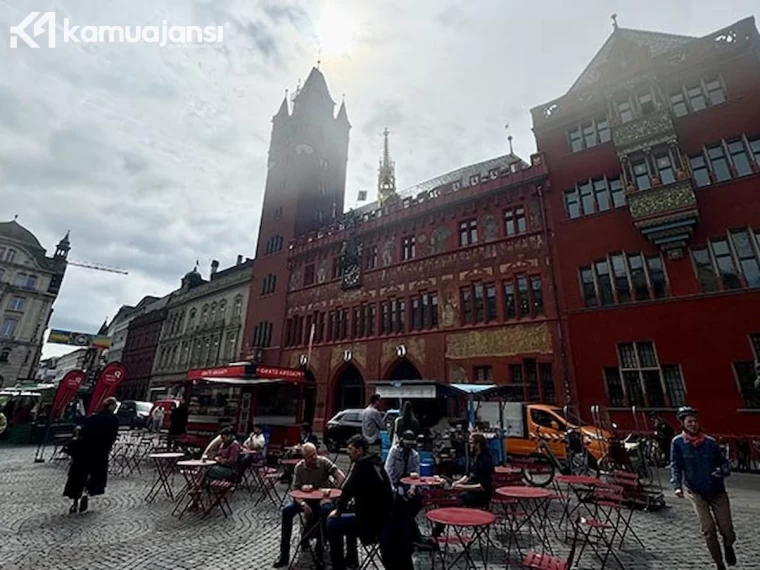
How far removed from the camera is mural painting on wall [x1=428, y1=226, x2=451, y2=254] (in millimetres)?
22891

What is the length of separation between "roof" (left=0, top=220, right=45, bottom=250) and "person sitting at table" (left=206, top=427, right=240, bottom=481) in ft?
178

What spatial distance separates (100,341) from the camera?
53.4 metres

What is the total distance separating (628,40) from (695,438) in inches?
872

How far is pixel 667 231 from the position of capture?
614 inches

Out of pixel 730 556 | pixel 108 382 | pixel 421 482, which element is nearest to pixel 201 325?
pixel 108 382

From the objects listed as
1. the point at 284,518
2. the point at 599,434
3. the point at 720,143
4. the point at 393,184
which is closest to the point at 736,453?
the point at 599,434

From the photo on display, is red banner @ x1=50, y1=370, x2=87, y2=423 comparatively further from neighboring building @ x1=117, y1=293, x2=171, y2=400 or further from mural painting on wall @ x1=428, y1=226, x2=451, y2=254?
neighboring building @ x1=117, y1=293, x2=171, y2=400

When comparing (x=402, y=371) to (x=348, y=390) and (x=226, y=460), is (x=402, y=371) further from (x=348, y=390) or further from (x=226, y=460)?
(x=226, y=460)

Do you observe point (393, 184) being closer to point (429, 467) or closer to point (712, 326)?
point (712, 326)

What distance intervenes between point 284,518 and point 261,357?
26.6 metres

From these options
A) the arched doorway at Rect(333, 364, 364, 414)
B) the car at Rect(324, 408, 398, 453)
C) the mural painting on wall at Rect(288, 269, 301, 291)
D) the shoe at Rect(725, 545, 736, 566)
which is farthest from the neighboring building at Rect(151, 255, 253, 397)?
the shoe at Rect(725, 545, 736, 566)

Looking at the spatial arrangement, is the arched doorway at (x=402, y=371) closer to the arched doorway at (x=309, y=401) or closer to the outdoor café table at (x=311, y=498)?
the arched doorway at (x=309, y=401)

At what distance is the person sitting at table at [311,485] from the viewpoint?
16.3ft

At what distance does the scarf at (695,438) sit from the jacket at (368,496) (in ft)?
13.2
